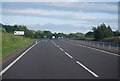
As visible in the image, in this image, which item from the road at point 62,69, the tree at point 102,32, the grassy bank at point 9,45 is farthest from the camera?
the tree at point 102,32

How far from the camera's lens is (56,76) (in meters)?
11.8

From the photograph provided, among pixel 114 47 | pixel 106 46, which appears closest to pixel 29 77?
pixel 114 47

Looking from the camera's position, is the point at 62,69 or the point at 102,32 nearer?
the point at 62,69

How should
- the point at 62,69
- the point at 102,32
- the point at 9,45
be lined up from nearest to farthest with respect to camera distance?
the point at 62,69, the point at 9,45, the point at 102,32

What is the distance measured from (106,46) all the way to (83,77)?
1073 inches

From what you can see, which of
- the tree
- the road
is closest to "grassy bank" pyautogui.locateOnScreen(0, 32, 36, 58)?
the road

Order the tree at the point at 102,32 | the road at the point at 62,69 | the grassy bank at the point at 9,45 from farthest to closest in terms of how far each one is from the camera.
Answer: the tree at the point at 102,32
the grassy bank at the point at 9,45
the road at the point at 62,69

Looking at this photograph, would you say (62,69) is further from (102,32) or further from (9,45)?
(102,32)

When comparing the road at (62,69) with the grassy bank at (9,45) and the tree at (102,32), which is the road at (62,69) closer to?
the grassy bank at (9,45)

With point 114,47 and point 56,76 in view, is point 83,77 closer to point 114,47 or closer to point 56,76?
point 56,76

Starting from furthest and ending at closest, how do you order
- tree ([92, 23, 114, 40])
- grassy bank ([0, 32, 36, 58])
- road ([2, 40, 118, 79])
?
tree ([92, 23, 114, 40]) < grassy bank ([0, 32, 36, 58]) < road ([2, 40, 118, 79])

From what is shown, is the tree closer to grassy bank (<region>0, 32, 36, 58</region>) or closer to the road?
grassy bank (<region>0, 32, 36, 58</region>)

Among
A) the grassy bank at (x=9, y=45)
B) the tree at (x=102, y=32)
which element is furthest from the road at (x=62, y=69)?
the tree at (x=102, y=32)

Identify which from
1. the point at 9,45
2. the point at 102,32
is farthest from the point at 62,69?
the point at 102,32
